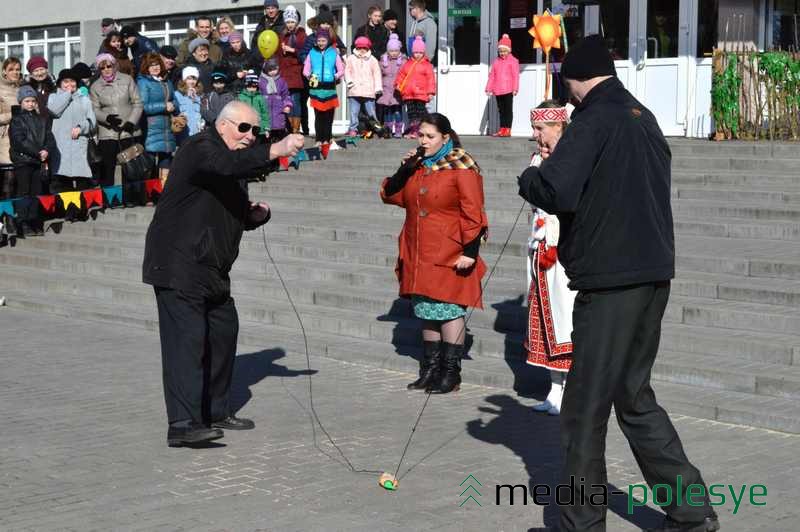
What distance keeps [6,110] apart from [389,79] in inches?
228

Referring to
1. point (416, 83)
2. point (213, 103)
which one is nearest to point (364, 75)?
point (416, 83)

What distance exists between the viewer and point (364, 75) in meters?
19.1

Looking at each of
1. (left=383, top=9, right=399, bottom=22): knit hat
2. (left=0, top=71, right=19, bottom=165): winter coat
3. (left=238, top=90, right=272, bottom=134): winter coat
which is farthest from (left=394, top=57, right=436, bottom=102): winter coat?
(left=0, top=71, right=19, bottom=165): winter coat

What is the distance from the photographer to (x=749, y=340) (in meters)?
9.45

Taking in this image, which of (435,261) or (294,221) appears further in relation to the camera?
(294,221)

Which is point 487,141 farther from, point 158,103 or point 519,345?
point 519,345

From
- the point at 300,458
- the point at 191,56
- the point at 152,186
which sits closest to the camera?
the point at 300,458

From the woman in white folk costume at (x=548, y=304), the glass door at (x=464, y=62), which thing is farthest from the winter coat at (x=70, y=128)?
the woman in white folk costume at (x=548, y=304)

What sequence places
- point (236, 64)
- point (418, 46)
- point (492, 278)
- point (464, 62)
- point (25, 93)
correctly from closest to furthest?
point (492, 278)
point (25, 93)
point (236, 64)
point (418, 46)
point (464, 62)

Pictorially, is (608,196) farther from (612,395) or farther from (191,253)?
(191,253)

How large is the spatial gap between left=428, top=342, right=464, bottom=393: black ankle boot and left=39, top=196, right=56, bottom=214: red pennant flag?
8658 millimetres

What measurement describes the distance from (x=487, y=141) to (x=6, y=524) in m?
12.4

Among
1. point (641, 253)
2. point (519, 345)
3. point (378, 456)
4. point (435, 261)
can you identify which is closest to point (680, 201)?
point (519, 345)

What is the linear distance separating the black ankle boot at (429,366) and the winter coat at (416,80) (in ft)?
32.4
